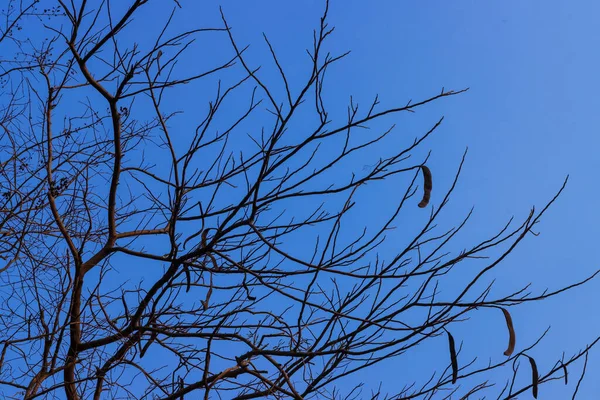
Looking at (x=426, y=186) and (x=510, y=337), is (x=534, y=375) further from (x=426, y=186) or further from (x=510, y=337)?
(x=426, y=186)

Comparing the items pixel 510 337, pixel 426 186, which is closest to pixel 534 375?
pixel 510 337

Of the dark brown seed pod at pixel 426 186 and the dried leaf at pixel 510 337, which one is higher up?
the dark brown seed pod at pixel 426 186

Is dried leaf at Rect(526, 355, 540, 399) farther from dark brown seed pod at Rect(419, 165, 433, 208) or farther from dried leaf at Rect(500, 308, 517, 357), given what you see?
dark brown seed pod at Rect(419, 165, 433, 208)

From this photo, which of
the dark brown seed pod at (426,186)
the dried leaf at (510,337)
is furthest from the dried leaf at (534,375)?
the dark brown seed pod at (426,186)

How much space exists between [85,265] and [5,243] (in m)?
0.82

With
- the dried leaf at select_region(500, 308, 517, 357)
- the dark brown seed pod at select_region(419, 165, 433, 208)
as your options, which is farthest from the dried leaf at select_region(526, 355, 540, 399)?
the dark brown seed pod at select_region(419, 165, 433, 208)

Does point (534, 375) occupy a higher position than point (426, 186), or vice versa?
point (426, 186)

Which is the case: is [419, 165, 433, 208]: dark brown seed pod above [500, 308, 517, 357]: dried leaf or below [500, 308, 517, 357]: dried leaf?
above

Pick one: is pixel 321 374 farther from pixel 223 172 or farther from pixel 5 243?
pixel 5 243

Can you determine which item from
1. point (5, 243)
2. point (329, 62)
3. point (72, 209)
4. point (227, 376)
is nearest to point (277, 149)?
point (329, 62)

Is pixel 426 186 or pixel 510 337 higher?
pixel 426 186

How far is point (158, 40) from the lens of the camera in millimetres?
2881

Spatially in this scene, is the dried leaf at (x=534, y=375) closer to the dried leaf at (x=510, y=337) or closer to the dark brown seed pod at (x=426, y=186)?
the dried leaf at (x=510, y=337)

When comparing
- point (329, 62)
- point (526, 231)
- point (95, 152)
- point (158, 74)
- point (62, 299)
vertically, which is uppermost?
point (95, 152)
